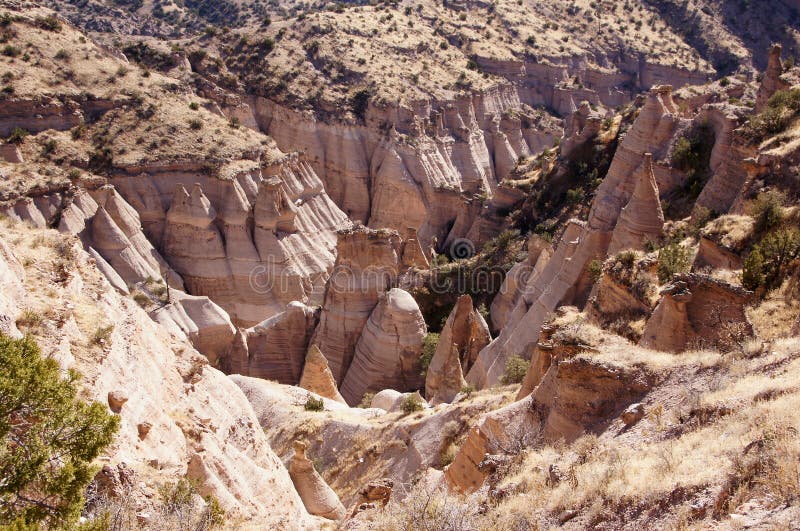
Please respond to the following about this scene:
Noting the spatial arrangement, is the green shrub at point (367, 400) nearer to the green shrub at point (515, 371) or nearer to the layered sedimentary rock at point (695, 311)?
the green shrub at point (515, 371)

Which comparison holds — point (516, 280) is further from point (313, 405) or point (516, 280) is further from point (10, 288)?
point (10, 288)

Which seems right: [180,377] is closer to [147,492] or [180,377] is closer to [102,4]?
[147,492]

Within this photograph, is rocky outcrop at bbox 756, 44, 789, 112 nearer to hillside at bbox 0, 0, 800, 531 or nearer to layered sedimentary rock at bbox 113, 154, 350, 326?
hillside at bbox 0, 0, 800, 531

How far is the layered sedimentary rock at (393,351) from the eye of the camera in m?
24.8

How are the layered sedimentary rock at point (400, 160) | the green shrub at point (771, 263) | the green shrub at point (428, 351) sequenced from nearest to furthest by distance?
the green shrub at point (771, 263)
the green shrub at point (428, 351)
the layered sedimentary rock at point (400, 160)

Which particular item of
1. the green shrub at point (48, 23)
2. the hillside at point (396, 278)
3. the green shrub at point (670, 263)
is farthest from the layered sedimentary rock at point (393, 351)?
the green shrub at point (48, 23)

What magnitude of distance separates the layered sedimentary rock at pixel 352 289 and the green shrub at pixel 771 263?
1692 cm

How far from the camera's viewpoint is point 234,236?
38.2 m

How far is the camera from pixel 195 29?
262ft

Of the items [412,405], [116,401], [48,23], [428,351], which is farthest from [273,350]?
[48,23]

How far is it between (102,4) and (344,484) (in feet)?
264

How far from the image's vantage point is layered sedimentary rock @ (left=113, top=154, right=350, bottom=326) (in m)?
36.5

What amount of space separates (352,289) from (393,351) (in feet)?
13.1

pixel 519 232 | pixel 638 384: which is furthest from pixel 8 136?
pixel 638 384
